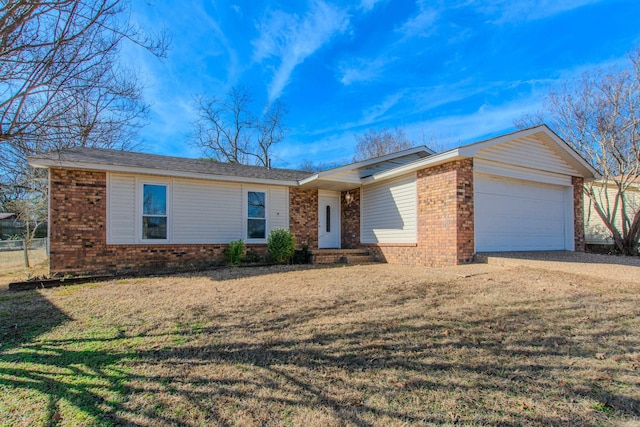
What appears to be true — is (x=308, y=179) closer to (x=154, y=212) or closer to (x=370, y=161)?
(x=370, y=161)

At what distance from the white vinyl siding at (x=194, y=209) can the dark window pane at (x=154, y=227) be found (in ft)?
0.45

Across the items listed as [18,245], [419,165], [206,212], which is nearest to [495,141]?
[419,165]

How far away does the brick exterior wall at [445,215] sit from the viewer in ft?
25.6

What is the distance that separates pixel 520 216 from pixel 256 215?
8201mm

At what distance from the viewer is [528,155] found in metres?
9.18

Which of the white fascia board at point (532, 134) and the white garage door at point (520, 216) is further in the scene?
the white garage door at point (520, 216)

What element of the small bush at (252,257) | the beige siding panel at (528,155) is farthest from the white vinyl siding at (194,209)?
the beige siding panel at (528,155)

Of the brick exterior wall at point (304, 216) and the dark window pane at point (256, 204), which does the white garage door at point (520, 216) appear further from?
the dark window pane at point (256, 204)

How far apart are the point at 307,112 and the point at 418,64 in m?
10.1

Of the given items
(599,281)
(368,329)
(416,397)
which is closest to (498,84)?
(599,281)

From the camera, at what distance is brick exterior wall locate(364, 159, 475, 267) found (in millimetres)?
7793

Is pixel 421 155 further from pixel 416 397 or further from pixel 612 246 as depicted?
pixel 416 397

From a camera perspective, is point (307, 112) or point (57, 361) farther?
point (307, 112)

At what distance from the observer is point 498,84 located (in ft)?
49.9
